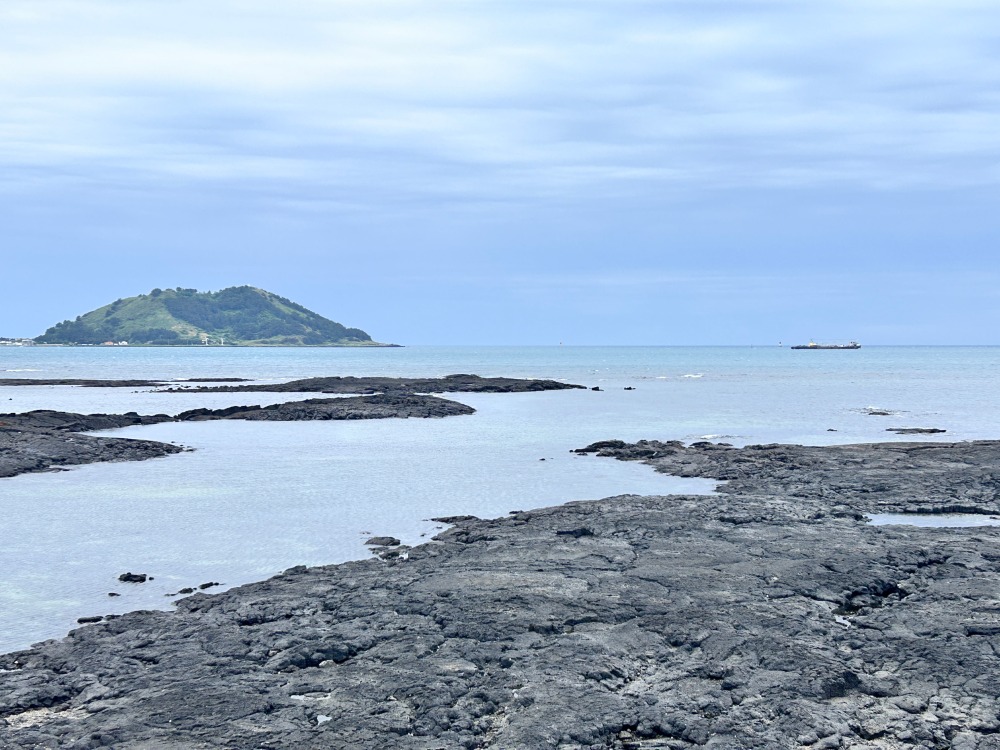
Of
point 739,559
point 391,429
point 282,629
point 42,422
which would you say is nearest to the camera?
point 282,629

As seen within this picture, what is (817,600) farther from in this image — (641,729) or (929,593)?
(641,729)

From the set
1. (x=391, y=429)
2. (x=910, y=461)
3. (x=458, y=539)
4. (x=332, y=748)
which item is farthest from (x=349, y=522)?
(x=391, y=429)

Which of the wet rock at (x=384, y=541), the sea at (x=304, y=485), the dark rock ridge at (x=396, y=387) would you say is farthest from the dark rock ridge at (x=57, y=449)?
the dark rock ridge at (x=396, y=387)

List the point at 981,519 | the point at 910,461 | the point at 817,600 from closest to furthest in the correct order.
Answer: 1. the point at 817,600
2. the point at 981,519
3. the point at 910,461

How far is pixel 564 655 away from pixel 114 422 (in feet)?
124

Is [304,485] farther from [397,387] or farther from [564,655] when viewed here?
[397,387]

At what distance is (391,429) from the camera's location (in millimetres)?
44344

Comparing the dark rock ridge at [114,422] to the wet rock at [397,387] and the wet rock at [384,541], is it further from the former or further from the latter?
the wet rock at [384,541]

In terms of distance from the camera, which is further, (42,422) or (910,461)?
(42,422)

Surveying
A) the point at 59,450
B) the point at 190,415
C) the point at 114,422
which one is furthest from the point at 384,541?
the point at 190,415

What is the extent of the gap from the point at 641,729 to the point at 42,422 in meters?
36.9

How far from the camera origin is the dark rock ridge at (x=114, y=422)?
100 feet

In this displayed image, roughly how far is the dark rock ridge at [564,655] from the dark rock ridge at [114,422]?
65.1 feet

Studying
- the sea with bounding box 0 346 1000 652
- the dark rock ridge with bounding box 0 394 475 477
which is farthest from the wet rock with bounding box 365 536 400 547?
the dark rock ridge with bounding box 0 394 475 477
